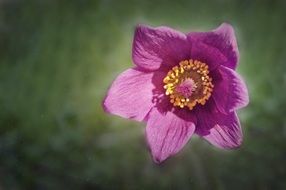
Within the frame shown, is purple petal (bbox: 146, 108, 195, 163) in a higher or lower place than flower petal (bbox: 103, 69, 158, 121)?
lower

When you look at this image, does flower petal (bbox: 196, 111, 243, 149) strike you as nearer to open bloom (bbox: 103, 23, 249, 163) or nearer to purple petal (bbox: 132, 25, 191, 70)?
open bloom (bbox: 103, 23, 249, 163)

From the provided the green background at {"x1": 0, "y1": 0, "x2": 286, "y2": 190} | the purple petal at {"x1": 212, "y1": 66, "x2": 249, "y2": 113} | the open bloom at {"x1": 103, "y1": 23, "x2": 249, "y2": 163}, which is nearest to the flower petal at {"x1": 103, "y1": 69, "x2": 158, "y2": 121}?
the open bloom at {"x1": 103, "y1": 23, "x2": 249, "y2": 163}

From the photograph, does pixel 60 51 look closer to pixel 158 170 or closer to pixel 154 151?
pixel 158 170

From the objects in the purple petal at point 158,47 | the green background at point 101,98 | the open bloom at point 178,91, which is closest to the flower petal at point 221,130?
the open bloom at point 178,91

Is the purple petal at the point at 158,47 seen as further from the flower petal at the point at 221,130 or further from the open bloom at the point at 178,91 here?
the flower petal at the point at 221,130

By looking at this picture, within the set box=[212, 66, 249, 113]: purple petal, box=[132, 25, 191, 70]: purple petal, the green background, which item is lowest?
the green background

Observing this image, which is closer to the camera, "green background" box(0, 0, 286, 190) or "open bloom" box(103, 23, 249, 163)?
"open bloom" box(103, 23, 249, 163)

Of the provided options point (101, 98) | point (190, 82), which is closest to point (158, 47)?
point (190, 82)

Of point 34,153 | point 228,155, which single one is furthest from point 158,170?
point 34,153
